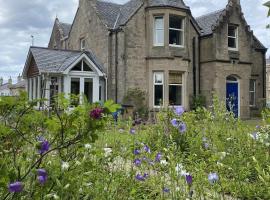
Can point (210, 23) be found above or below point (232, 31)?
above

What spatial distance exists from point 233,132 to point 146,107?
1425 centimetres

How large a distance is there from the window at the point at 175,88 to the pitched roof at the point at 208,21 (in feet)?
13.0

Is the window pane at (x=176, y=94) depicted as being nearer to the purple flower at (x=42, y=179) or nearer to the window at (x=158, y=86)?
the window at (x=158, y=86)

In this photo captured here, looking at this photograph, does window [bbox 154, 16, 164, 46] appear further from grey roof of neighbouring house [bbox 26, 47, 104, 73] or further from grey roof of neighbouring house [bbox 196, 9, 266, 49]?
grey roof of neighbouring house [bbox 26, 47, 104, 73]

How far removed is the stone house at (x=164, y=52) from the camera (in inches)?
811

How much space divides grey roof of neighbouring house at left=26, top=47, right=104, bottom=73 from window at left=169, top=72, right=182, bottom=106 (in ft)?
14.2

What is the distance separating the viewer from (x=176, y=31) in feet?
71.9

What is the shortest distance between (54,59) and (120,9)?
611cm

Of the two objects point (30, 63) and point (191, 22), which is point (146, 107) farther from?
point (30, 63)

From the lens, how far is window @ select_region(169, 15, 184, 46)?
71.1ft

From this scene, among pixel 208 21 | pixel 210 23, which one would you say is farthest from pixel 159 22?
pixel 208 21

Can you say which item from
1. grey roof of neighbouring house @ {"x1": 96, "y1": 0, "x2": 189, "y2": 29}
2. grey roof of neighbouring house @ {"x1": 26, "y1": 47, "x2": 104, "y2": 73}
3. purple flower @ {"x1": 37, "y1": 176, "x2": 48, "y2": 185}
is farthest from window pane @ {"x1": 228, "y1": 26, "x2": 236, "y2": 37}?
purple flower @ {"x1": 37, "y1": 176, "x2": 48, "y2": 185}

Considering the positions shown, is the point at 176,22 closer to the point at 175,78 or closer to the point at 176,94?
the point at 175,78

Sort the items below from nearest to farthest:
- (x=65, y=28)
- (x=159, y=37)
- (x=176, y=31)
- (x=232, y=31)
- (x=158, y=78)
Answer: (x=158, y=78) < (x=159, y=37) < (x=176, y=31) < (x=232, y=31) < (x=65, y=28)
